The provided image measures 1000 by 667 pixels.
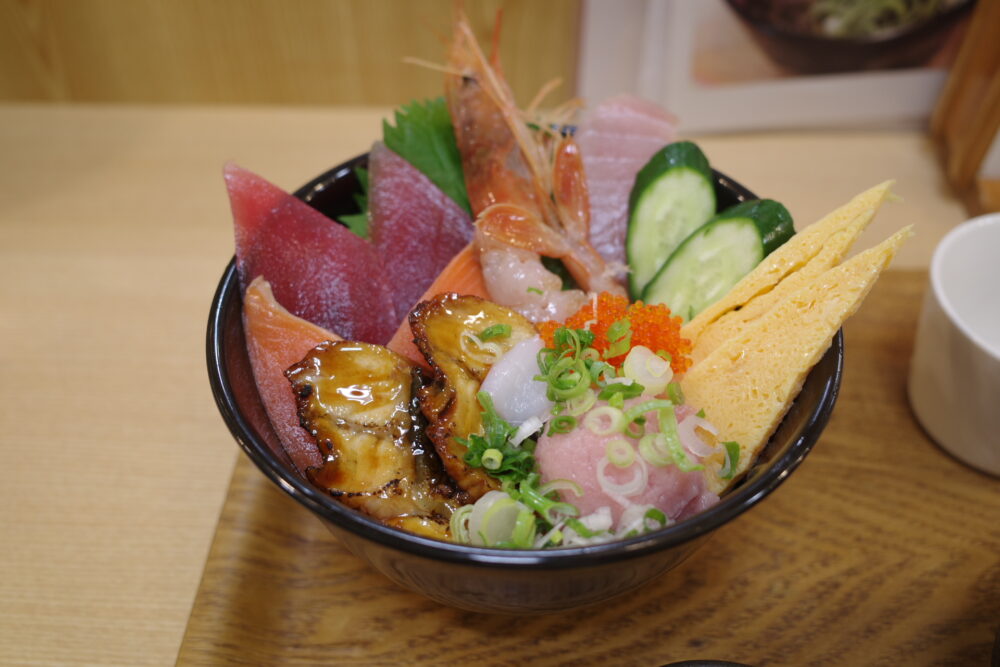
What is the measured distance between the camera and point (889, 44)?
7.17ft

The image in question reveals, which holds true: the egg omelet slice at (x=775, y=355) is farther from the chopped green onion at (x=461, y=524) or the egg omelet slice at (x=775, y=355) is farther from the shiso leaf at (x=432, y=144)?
the shiso leaf at (x=432, y=144)

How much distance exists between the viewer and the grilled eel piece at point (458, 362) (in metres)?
1.01

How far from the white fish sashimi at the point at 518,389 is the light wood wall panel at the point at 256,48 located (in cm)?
170

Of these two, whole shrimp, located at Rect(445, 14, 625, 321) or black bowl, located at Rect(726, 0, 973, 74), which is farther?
black bowl, located at Rect(726, 0, 973, 74)

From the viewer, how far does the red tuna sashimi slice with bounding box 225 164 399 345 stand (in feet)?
4.05

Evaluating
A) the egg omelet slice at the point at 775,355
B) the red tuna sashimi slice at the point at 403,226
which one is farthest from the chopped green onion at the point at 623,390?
the red tuna sashimi slice at the point at 403,226

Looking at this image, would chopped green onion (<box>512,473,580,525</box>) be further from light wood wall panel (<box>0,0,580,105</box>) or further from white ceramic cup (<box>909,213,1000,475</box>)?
light wood wall panel (<box>0,0,580,105</box>)

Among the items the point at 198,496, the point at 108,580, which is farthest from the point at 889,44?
the point at 108,580

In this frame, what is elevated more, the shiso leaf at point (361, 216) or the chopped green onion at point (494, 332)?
the shiso leaf at point (361, 216)

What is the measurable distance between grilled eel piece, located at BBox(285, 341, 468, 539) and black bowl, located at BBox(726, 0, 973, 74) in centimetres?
167

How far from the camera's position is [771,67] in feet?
7.43

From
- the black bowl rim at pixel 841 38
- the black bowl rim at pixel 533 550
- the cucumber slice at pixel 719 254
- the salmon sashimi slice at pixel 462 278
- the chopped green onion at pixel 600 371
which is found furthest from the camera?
the black bowl rim at pixel 841 38

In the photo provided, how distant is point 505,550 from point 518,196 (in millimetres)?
776

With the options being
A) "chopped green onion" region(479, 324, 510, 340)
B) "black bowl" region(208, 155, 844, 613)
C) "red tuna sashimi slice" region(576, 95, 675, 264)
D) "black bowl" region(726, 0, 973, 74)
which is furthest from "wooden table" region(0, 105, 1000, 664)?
"red tuna sashimi slice" region(576, 95, 675, 264)
